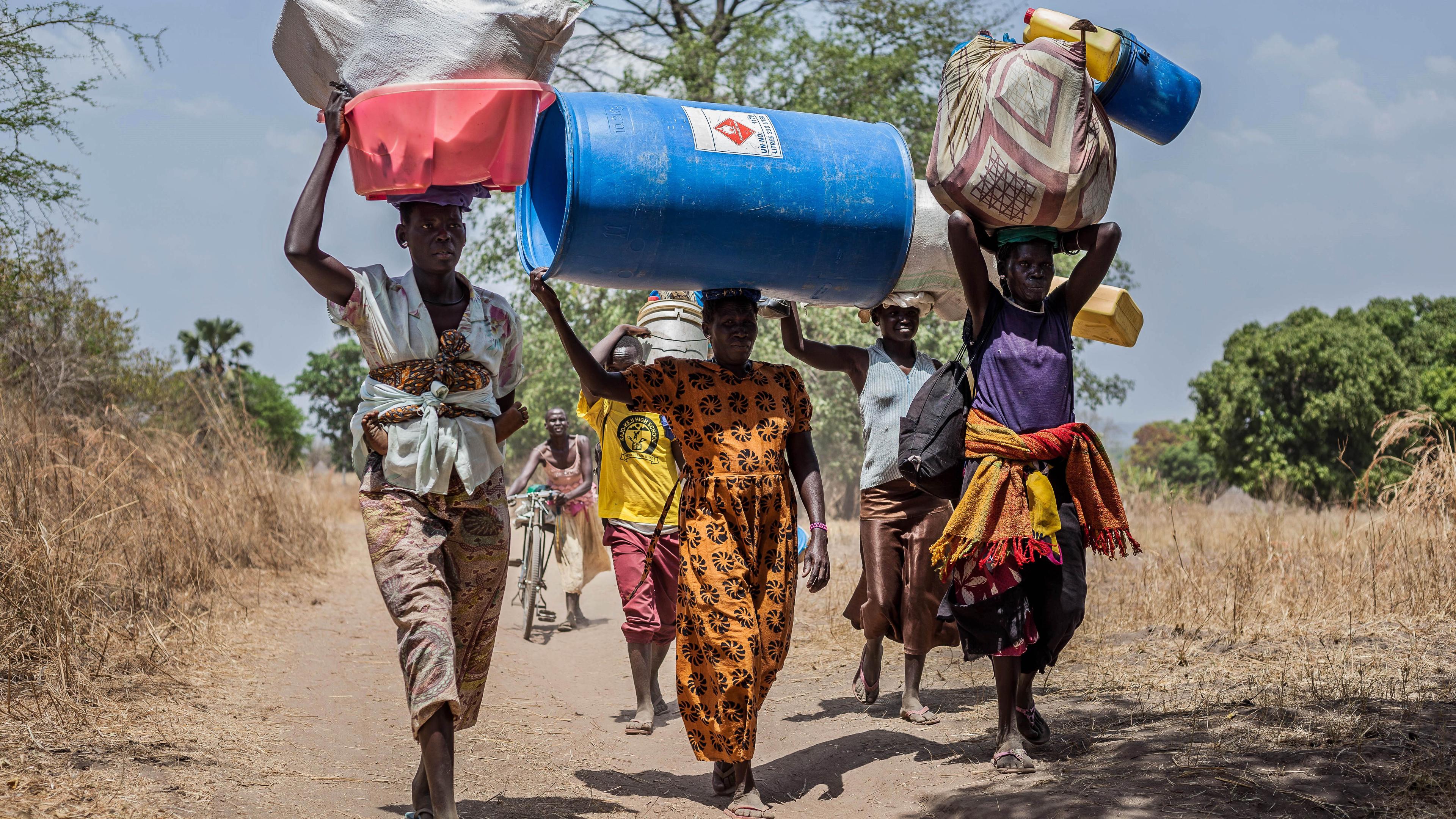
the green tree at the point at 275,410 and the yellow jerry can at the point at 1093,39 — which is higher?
the green tree at the point at 275,410

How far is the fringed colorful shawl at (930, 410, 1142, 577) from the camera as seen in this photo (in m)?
3.96

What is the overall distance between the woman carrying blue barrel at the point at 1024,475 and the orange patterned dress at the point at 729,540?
25.2 inches

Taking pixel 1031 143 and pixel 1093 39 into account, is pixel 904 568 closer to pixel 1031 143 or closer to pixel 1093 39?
pixel 1031 143

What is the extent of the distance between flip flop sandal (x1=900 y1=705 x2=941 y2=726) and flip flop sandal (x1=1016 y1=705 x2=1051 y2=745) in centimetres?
85

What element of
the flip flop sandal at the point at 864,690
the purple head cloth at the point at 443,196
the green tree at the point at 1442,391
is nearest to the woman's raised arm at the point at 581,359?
the purple head cloth at the point at 443,196

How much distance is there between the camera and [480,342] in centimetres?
371

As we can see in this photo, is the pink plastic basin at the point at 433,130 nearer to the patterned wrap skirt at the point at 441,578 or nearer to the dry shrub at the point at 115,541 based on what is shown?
the patterned wrap skirt at the point at 441,578

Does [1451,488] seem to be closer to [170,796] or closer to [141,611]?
[170,796]

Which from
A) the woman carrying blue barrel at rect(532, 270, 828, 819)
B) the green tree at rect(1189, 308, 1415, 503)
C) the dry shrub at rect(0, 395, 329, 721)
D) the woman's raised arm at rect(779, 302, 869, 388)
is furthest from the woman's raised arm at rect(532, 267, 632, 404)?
the green tree at rect(1189, 308, 1415, 503)

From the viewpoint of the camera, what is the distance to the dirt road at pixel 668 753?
3.79 m

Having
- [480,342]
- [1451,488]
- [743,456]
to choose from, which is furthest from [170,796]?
[1451,488]

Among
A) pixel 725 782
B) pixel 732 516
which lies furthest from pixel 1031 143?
pixel 725 782

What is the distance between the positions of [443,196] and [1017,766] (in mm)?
2773

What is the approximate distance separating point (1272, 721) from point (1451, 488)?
13.5 feet
